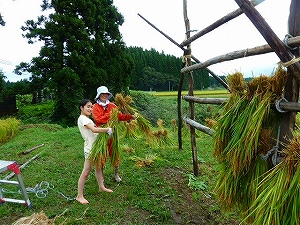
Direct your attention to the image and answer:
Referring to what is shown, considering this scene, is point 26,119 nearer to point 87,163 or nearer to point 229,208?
point 87,163

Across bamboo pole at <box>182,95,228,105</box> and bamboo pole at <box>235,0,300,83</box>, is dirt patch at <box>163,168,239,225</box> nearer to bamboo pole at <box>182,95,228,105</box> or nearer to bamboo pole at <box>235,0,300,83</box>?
bamboo pole at <box>182,95,228,105</box>

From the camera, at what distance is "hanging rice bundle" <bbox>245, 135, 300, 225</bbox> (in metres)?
1.41

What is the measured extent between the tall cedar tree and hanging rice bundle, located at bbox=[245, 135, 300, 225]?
11.0 meters

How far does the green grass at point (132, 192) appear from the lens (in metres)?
3.22

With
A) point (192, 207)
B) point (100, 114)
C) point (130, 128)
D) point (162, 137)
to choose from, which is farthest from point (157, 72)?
point (192, 207)

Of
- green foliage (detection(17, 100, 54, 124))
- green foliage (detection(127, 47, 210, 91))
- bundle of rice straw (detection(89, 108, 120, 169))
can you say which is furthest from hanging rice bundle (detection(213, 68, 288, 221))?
green foliage (detection(127, 47, 210, 91))

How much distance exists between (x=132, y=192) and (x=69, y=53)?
9862mm

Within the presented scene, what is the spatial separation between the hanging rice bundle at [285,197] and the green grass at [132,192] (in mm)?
905

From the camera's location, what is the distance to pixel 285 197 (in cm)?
142

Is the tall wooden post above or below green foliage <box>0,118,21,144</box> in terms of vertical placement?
above

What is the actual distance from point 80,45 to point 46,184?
29.2ft

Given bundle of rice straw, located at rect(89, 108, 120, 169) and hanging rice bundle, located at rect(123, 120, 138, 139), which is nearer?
bundle of rice straw, located at rect(89, 108, 120, 169)

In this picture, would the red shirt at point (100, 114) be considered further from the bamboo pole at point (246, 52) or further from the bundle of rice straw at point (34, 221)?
the bundle of rice straw at point (34, 221)

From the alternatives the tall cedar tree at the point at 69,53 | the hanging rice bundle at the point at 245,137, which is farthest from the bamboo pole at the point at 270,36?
the tall cedar tree at the point at 69,53
